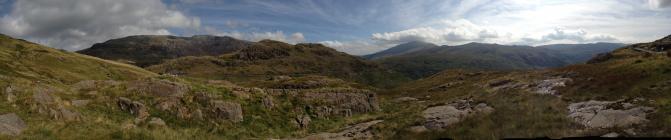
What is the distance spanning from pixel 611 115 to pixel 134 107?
26.1m

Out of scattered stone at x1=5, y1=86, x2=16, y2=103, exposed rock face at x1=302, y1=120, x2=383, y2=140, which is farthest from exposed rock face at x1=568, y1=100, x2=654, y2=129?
scattered stone at x1=5, y1=86, x2=16, y2=103

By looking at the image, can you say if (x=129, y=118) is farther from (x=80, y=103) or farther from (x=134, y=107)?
(x=80, y=103)

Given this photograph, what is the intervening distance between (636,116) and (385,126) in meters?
12.8

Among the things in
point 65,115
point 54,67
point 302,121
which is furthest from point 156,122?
point 54,67

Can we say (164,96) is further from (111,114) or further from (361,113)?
(361,113)

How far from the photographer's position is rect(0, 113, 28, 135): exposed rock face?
16.8 m

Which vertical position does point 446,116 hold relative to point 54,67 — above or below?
below

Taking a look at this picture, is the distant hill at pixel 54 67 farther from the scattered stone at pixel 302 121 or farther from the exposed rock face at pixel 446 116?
the exposed rock face at pixel 446 116

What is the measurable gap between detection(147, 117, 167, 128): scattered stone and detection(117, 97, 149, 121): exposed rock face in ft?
1.95

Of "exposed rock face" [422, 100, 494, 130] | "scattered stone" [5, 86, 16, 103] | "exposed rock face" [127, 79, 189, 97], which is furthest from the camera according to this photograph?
"exposed rock face" [127, 79, 189, 97]

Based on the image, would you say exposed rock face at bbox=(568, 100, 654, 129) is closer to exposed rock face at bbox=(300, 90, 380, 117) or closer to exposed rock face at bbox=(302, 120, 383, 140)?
exposed rock face at bbox=(302, 120, 383, 140)

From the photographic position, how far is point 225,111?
3105 centimetres

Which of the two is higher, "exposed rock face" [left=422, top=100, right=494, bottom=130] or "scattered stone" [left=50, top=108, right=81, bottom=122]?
"scattered stone" [left=50, top=108, right=81, bottom=122]

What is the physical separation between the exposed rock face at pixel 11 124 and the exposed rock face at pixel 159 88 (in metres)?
11.6
